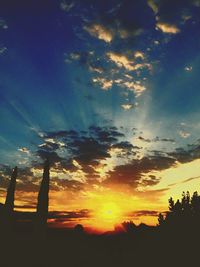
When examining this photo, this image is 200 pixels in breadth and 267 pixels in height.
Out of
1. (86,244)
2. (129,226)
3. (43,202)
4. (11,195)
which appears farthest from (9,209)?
(129,226)

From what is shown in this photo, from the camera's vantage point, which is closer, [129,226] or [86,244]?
[86,244]

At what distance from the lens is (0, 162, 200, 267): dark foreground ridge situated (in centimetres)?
2594

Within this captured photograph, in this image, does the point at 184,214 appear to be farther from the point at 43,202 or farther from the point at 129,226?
the point at 43,202

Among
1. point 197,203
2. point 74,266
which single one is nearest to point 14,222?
point 74,266

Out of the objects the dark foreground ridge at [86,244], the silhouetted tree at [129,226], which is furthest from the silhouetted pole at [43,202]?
the silhouetted tree at [129,226]

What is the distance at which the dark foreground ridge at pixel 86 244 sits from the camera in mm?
25938

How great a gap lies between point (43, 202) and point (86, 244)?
22.3 feet

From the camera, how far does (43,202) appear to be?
27.7 metres

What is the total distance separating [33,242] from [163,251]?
11.9 m

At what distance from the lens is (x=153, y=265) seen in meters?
26.5

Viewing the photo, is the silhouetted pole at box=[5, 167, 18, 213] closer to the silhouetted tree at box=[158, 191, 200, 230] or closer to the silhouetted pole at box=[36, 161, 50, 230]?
the silhouetted pole at box=[36, 161, 50, 230]

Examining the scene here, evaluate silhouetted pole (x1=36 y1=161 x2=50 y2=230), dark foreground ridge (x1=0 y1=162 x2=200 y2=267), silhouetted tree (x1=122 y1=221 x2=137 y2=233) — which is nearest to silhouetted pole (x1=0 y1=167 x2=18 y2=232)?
dark foreground ridge (x1=0 y1=162 x2=200 y2=267)

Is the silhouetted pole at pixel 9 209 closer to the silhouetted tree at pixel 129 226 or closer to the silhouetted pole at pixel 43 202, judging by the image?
the silhouetted pole at pixel 43 202

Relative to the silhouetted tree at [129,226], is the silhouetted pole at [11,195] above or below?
above
